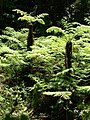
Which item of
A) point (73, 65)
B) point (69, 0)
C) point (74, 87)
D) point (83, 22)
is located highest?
point (69, 0)

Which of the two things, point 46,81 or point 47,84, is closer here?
point 47,84

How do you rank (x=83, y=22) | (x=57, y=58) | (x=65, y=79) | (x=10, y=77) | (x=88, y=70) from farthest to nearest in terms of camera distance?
(x=83, y=22), (x=10, y=77), (x=57, y=58), (x=88, y=70), (x=65, y=79)

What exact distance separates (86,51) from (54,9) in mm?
7108

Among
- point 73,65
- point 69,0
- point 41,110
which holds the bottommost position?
point 41,110

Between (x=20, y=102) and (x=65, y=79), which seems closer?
(x=65, y=79)

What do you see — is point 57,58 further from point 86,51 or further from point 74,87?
point 74,87

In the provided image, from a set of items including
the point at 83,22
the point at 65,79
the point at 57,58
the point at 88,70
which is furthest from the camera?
the point at 83,22

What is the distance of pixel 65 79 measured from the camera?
770 centimetres

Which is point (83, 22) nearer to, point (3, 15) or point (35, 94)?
point (3, 15)

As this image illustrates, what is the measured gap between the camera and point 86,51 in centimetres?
857

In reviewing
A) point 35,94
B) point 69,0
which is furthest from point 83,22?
point 35,94

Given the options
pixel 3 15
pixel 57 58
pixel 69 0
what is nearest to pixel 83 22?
pixel 69 0

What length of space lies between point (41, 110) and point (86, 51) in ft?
6.71

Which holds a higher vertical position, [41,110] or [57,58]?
[57,58]
